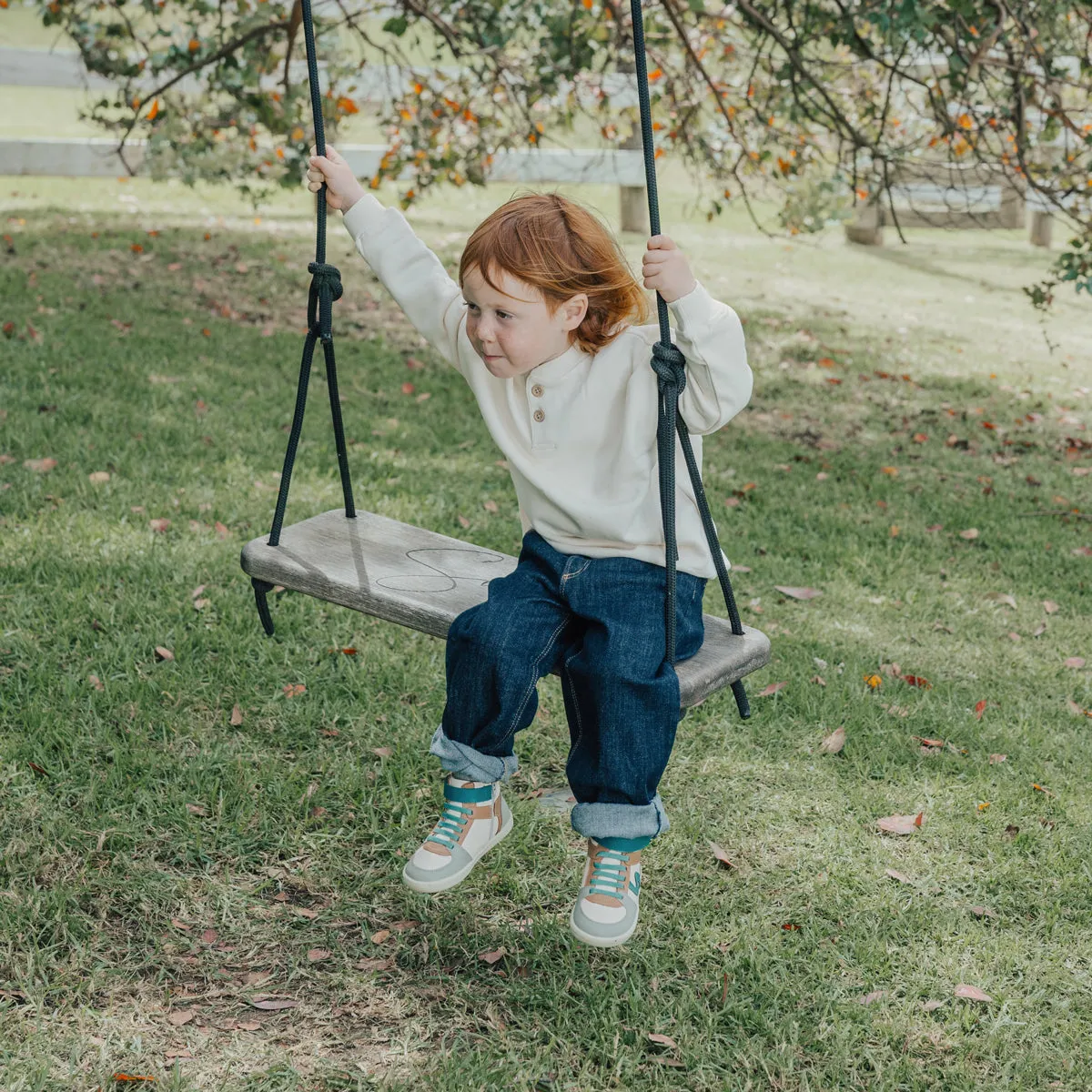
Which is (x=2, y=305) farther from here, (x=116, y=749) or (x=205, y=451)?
(x=116, y=749)

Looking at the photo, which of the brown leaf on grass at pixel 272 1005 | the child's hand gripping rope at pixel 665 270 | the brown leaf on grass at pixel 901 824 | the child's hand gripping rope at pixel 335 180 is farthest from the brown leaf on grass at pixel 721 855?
the child's hand gripping rope at pixel 335 180

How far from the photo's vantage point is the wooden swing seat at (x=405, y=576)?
2.31 metres

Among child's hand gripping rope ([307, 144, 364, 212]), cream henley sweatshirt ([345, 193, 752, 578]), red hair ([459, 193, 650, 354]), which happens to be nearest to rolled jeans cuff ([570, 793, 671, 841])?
cream henley sweatshirt ([345, 193, 752, 578])

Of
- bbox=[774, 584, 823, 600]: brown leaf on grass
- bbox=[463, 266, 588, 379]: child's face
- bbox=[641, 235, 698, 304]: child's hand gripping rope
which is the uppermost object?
bbox=[641, 235, 698, 304]: child's hand gripping rope

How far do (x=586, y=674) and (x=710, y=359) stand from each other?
0.60 m

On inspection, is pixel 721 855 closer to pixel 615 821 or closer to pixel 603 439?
pixel 615 821

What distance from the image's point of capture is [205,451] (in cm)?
488

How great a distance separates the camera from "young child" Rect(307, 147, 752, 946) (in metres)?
2.17

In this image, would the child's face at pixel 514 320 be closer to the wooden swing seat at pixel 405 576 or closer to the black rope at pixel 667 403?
the black rope at pixel 667 403

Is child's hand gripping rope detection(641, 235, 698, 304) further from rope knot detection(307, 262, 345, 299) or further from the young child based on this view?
rope knot detection(307, 262, 345, 299)

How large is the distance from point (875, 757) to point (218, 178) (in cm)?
545

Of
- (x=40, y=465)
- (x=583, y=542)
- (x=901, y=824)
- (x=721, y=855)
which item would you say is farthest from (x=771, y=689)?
(x=40, y=465)

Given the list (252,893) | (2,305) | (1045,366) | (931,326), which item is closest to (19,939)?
(252,893)

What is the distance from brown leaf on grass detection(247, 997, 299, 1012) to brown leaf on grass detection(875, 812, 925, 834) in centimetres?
141
